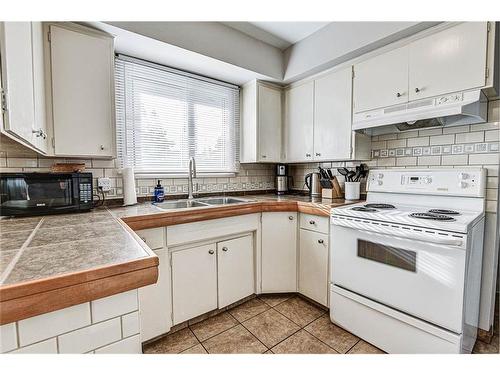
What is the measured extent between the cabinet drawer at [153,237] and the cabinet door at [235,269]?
48 cm

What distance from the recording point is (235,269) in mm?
2010

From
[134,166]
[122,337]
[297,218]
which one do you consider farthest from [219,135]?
[122,337]

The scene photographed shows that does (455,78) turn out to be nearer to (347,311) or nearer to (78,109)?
(347,311)

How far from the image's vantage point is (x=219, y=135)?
8.58ft

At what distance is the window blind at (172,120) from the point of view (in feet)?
6.67

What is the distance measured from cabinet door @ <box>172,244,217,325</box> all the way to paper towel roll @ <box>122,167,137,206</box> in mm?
629

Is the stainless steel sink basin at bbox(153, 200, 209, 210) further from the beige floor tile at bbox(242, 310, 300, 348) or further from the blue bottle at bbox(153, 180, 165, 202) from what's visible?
the beige floor tile at bbox(242, 310, 300, 348)

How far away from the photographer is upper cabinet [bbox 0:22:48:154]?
726mm

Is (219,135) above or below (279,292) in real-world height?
above

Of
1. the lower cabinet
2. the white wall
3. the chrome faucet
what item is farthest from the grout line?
the white wall

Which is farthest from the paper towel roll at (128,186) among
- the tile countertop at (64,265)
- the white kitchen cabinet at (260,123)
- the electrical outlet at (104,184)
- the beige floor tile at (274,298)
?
the beige floor tile at (274,298)

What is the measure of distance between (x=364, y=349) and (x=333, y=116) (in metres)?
1.83

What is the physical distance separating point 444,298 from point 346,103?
1575 millimetres
